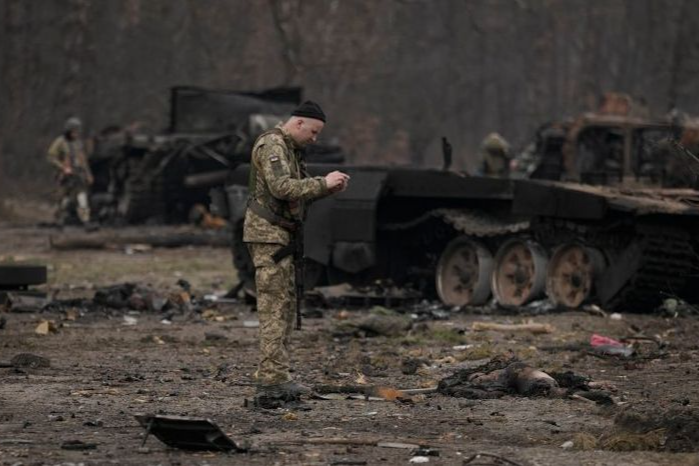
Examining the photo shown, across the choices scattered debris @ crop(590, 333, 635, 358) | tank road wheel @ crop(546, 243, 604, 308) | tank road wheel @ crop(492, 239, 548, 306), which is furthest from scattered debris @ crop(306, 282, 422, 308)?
scattered debris @ crop(590, 333, 635, 358)

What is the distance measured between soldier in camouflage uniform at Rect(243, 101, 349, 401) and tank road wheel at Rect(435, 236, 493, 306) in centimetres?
745

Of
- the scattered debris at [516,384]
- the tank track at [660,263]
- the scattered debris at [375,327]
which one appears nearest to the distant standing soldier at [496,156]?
the tank track at [660,263]

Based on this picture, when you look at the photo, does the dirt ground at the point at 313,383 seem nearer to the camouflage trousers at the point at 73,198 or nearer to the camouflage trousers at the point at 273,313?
the camouflage trousers at the point at 273,313

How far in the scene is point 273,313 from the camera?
10570 millimetres

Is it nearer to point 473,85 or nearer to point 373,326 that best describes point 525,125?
point 473,85

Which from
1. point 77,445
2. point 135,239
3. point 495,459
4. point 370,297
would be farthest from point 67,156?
point 495,459

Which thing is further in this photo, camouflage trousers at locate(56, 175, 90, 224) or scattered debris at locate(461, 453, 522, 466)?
camouflage trousers at locate(56, 175, 90, 224)

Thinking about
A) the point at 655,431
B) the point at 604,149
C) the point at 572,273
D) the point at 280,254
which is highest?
the point at 604,149

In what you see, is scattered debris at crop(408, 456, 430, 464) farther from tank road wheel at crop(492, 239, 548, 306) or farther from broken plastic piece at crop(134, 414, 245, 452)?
tank road wheel at crop(492, 239, 548, 306)

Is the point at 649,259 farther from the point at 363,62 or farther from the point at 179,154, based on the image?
the point at 363,62

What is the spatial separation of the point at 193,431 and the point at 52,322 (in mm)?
7351

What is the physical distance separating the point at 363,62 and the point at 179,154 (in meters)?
15.9

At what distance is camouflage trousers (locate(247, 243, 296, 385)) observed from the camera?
10547mm

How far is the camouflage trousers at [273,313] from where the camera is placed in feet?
34.6
